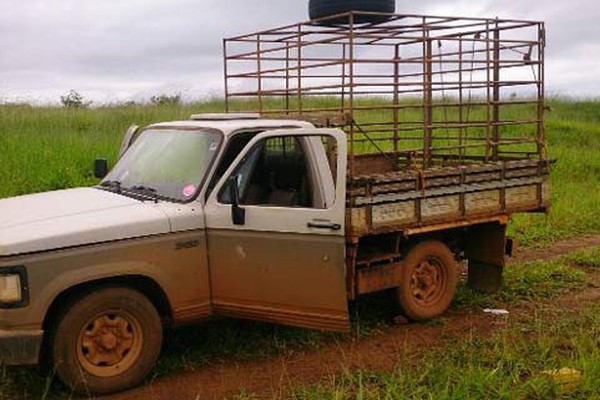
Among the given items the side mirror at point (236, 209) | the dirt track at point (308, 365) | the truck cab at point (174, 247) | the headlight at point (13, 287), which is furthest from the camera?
the side mirror at point (236, 209)

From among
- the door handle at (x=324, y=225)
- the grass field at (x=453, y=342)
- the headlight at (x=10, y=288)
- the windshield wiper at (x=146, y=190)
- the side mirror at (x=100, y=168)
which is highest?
the side mirror at (x=100, y=168)

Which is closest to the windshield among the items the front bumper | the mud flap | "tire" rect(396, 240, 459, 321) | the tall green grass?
the front bumper

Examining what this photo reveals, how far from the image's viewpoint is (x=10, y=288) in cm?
421

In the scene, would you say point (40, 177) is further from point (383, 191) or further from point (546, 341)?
point (546, 341)

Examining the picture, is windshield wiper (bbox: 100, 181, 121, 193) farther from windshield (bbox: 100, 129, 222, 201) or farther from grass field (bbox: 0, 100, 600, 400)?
grass field (bbox: 0, 100, 600, 400)

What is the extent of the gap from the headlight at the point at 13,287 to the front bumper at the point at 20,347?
0.18m

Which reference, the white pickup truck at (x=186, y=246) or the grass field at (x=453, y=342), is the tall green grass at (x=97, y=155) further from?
the white pickup truck at (x=186, y=246)

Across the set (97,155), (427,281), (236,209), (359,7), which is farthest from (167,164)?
(97,155)

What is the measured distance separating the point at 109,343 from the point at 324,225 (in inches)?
64.6

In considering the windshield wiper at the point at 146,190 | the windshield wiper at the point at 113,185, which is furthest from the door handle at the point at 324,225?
the windshield wiper at the point at 113,185

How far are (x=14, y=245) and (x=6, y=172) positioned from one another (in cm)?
662

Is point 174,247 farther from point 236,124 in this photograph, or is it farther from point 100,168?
point 100,168

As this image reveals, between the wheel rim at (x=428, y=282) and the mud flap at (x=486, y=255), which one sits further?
the mud flap at (x=486, y=255)

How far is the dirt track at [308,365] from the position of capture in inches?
186
